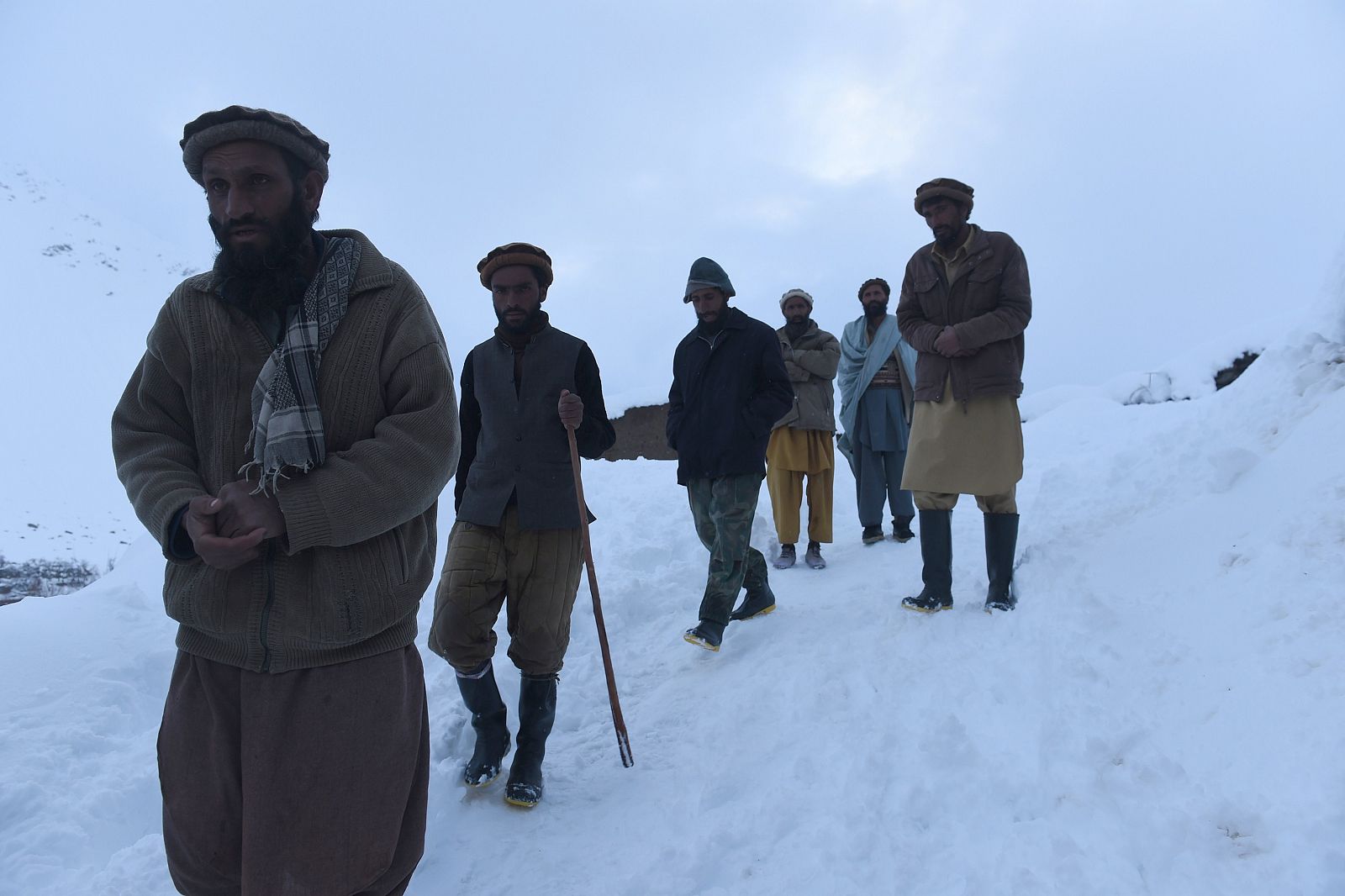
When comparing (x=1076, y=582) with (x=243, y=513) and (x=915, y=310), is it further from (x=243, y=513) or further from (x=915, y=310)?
(x=243, y=513)

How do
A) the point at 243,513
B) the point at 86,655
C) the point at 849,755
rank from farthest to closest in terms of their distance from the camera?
1. the point at 86,655
2. the point at 849,755
3. the point at 243,513

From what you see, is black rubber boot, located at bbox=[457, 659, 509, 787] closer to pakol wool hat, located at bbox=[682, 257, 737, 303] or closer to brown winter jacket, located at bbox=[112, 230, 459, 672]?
brown winter jacket, located at bbox=[112, 230, 459, 672]

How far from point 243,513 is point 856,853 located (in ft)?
6.32

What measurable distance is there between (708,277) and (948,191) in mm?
1291

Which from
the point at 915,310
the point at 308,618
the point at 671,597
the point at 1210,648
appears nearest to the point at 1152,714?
the point at 1210,648

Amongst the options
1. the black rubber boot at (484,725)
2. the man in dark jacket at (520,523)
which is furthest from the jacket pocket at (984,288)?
the black rubber boot at (484,725)

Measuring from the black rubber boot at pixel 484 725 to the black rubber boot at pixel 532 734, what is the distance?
0.10 meters

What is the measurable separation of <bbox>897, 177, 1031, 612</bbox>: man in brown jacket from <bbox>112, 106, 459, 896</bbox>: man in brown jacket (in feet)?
8.77

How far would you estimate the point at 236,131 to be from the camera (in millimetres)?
1739

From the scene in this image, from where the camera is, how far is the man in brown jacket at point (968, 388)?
3.76 metres

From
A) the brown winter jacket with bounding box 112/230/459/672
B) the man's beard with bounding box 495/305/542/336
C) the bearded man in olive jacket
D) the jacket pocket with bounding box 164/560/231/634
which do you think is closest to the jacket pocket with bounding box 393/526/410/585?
the brown winter jacket with bounding box 112/230/459/672

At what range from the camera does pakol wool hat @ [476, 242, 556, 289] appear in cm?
326

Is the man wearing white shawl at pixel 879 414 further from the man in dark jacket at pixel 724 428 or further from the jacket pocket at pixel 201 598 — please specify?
the jacket pocket at pixel 201 598

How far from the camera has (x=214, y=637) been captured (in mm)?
1733
